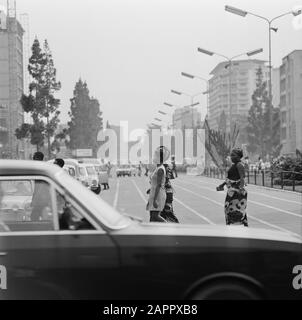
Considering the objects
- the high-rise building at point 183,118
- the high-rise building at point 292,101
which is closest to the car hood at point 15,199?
the high-rise building at point 183,118

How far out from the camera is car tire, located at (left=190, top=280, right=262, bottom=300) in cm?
445

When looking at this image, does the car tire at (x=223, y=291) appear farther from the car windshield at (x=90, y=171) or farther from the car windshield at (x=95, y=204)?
the car windshield at (x=90, y=171)

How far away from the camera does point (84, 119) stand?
19.0 meters

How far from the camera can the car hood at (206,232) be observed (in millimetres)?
4625

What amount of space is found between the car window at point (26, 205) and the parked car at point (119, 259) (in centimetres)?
3

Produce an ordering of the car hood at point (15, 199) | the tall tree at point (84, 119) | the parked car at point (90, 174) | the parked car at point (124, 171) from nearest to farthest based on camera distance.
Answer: the car hood at point (15, 199)
the tall tree at point (84, 119)
the parked car at point (90, 174)
the parked car at point (124, 171)

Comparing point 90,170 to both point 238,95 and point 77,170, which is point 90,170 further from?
point 238,95

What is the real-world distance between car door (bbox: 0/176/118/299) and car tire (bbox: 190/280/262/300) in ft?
1.94

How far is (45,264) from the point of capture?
4.41 m

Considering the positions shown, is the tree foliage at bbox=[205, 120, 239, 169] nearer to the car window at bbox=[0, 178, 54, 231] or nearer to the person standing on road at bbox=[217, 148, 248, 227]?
the person standing on road at bbox=[217, 148, 248, 227]

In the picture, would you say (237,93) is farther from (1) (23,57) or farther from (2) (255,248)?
(2) (255,248)

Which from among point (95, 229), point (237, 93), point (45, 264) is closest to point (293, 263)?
point (95, 229)

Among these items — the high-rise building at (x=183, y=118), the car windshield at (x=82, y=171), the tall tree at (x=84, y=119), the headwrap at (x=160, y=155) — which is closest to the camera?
the headwrap at (x=160, y=155)
